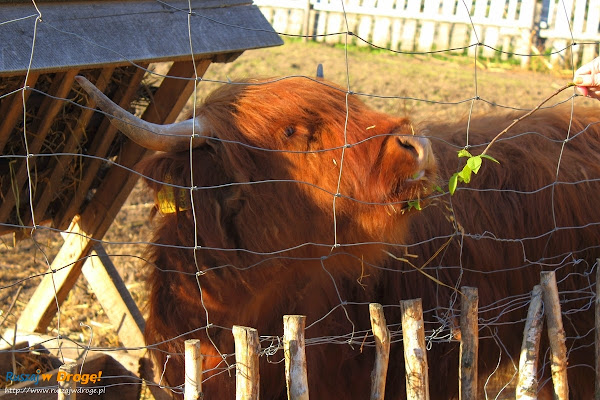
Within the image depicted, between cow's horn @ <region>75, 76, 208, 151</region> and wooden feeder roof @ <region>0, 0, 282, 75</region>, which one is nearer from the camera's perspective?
cow's horn @ <region>75, 76, 208, 151</region>

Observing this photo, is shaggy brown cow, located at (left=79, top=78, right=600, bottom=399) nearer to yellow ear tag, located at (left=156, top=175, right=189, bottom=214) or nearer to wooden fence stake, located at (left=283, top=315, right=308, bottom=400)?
yellow ear tag, located at (left=156, top=175, right=189, bottom=214)

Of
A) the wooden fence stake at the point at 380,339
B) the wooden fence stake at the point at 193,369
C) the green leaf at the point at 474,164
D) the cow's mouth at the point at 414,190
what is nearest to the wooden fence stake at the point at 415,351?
the wooden fence stake at the point at 380,339

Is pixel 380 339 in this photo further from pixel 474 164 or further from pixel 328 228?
pixel 474 164

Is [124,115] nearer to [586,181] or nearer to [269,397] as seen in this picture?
[269,397]

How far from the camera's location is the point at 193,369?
7.59 ft

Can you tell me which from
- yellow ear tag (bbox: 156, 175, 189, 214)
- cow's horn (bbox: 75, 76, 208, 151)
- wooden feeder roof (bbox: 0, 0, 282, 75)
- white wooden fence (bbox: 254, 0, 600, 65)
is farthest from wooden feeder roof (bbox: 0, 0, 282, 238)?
white wooden fence (bbox: 254, 0, 600, 65)

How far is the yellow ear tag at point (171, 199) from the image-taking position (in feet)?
9.12

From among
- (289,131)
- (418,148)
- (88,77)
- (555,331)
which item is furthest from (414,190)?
(88,77)

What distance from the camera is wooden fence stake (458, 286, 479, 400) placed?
2678 millimetres

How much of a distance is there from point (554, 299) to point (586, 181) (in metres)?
1.03

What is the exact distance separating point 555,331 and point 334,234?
95 centimetres

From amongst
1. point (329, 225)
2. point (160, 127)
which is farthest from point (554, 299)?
point (160, 127)

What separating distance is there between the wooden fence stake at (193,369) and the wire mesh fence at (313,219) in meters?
0.16

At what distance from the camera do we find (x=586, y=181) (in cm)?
357
